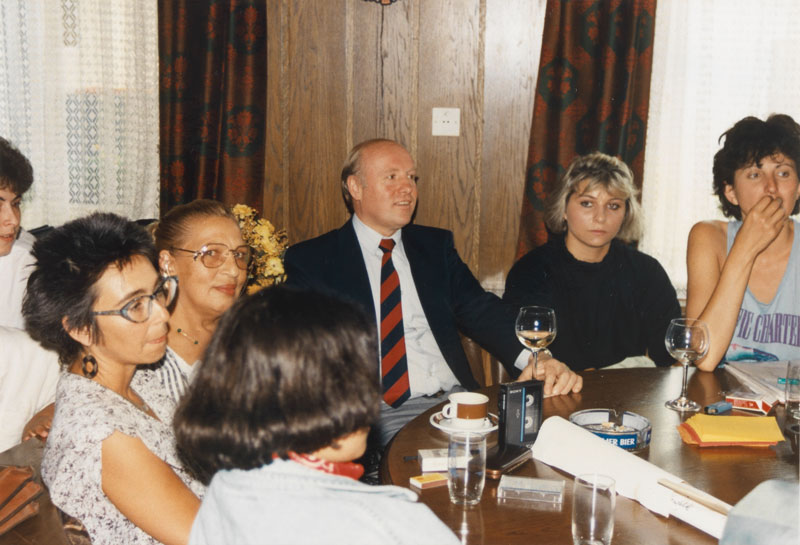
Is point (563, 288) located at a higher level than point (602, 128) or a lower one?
lower

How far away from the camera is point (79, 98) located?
341 centimetres

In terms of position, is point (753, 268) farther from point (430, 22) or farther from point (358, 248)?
point (430, 22)

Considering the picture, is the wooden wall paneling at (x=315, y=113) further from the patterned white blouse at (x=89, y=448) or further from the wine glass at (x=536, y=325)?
the patterned white blouse at (x=89, y=448)

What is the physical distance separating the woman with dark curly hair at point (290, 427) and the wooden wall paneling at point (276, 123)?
9.62ft

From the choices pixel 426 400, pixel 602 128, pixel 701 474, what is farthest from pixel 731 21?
pixel 701 474

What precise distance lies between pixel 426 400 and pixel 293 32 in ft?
6.79

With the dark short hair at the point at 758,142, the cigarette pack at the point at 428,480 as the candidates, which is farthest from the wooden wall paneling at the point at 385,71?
the cigarette pack at the point at 428,480

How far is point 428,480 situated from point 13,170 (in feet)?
6.37

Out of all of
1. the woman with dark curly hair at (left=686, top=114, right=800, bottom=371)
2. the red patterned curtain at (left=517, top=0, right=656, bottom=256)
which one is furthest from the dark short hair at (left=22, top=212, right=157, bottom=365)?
the red patterned curtain at (left=517, top=0, right=656, bottom=256)

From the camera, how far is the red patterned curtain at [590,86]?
3.37m

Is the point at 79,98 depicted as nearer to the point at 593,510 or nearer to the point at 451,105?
the point at 451,105

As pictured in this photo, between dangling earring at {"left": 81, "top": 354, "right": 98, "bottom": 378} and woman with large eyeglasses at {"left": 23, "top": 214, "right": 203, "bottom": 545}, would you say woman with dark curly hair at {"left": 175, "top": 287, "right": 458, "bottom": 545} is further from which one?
dangling earring at {"left": 81, "top": 354, "right": 98, "bottom": 378}

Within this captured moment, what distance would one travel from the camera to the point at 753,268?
255cm

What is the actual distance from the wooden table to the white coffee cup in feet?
0.15
